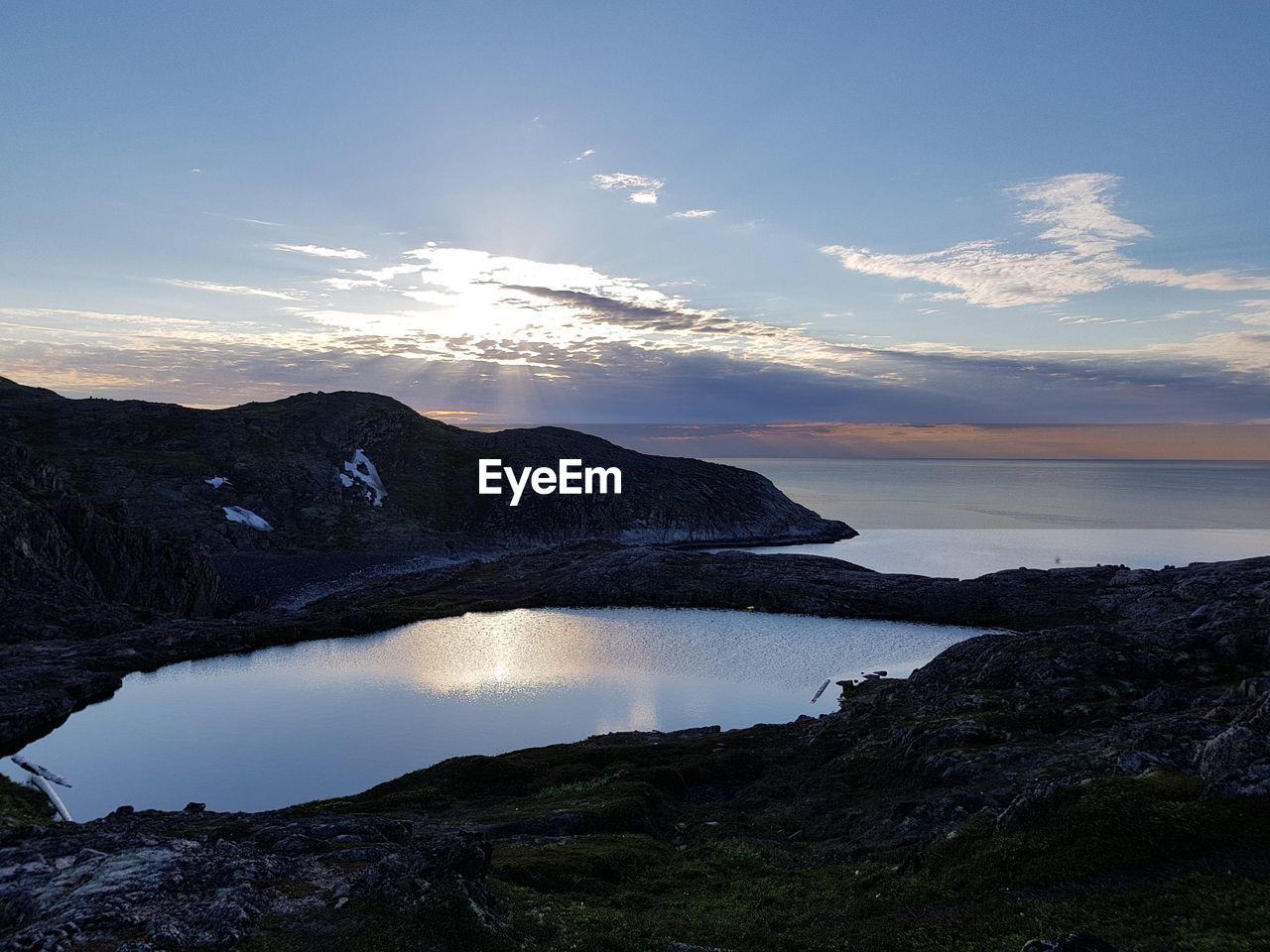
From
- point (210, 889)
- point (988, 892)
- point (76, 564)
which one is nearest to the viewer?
point (210, 889)

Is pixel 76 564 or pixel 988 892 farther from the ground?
pixel 988 892

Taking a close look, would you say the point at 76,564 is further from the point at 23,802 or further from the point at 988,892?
the point at 988,892

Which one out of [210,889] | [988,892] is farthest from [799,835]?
[210,889]

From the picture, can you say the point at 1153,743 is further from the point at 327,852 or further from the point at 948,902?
the point at 327,852

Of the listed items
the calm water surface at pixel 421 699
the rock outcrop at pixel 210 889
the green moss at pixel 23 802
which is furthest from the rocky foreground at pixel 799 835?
the calm water surface at pixel 421 699

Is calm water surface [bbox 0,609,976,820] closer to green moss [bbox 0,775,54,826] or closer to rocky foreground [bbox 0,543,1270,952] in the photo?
green moss [bbox 0,775,54,826]

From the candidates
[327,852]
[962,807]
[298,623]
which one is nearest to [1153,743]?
[962,807]

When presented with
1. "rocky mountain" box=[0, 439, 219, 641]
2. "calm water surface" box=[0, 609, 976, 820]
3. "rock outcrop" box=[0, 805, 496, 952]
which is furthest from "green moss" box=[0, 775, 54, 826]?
"rocky mountain" box=[0, 439, 219, 641]

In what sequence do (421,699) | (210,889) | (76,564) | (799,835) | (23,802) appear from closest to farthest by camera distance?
1. (210,889)
2. (799,835)
3. (23,802)
4. (421,699)
5. (76,564)
